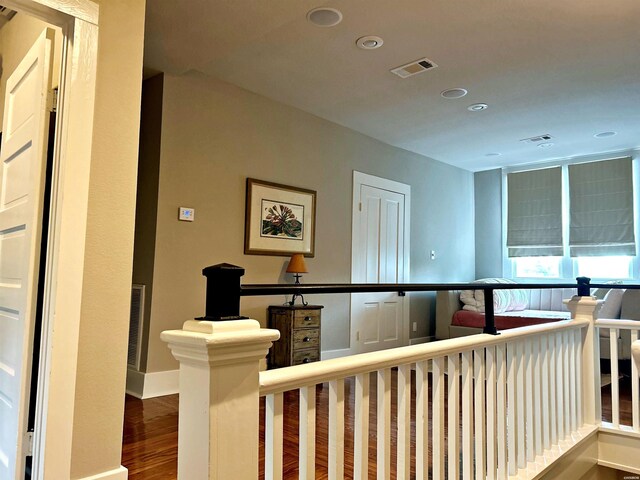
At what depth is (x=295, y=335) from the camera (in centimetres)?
389

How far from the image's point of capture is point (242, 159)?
13.4ft

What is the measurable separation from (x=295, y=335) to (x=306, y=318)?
0.62 feet

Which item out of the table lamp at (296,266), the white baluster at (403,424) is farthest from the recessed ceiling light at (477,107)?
the white baluster at (403,424)

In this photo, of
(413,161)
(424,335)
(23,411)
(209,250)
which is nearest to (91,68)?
(23,411)

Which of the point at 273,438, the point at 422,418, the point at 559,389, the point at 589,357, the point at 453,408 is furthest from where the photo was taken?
the point at 589,357

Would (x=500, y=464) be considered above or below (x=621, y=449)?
above

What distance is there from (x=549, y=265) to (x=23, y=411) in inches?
258

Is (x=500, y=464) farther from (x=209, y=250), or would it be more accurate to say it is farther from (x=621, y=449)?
(x=209, y=250)

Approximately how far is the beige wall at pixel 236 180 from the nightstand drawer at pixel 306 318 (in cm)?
41

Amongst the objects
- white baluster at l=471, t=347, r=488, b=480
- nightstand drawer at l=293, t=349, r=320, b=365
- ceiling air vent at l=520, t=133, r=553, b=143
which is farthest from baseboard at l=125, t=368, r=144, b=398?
ceiling air vent at l=520, t=133, r=553, b=143

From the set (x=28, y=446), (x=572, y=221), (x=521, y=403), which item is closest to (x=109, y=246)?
(x=28, y=446)

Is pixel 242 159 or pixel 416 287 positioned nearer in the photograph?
pixel 416 287

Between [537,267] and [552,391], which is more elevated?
[537,267]

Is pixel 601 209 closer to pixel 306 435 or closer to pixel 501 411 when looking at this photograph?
pixel 501 411
